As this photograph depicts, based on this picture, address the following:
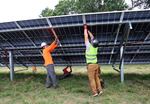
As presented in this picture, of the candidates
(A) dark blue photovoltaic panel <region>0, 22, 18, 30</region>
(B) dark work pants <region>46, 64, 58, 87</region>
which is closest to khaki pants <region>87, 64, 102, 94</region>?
(B) dark work pants <region>46, 64, 58, 87</region>

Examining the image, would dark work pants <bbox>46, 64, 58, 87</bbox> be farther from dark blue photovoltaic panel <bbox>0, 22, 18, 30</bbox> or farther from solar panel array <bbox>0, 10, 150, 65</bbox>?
dark blue photovoltaic panel <bbox>0, 22, 18, 30</bbox>

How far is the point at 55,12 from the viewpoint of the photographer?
49.9 meters

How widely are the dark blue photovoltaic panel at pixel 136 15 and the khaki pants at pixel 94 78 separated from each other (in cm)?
197

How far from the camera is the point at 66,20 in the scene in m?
11.7

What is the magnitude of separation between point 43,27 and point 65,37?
1077 millimetres

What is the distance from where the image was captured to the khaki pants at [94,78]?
35.8 ft

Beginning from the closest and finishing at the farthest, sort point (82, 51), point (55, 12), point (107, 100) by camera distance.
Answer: point (107, 100) < point (82, 51) < point (55, 12)

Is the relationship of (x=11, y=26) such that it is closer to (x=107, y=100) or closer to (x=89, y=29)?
(x=89, y=29)

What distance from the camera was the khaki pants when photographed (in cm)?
1090

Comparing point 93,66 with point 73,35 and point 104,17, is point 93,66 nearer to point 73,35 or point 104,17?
point 104,17

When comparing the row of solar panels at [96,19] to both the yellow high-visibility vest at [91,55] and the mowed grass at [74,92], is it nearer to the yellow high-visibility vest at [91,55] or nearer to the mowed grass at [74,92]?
the yellow high-visibility vest at [91,55]

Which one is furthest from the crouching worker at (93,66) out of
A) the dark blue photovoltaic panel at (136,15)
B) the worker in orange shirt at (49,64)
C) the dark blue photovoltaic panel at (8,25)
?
the dark blue photovoltaic panel at (8,25)

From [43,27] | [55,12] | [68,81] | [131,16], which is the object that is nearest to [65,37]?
[43,27]

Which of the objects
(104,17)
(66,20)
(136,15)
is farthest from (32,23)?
(136,15)
